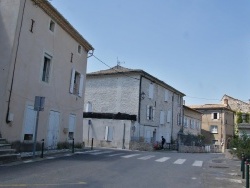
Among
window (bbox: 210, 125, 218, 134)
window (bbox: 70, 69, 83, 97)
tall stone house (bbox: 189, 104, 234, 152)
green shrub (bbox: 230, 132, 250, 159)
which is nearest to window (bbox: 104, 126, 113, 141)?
window (bbox: 70, 69, 83, 97)

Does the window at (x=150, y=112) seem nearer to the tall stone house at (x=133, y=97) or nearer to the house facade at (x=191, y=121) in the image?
the tall stone house at (x=133, y=97)

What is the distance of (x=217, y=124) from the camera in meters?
54.7

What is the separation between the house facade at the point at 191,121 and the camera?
4681 cm

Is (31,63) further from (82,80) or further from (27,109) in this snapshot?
(82,80)

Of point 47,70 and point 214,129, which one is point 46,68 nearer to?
point 47,70

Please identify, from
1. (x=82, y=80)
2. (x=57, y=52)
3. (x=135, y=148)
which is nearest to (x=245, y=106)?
(x=135, y=148)

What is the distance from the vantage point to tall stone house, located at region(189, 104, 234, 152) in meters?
54.1

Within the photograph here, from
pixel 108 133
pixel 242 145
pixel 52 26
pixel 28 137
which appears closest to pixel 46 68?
pixel 52 26

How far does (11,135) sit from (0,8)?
20.5 ft

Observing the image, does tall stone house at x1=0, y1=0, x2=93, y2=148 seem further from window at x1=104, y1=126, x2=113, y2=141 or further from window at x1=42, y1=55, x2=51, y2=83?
window at x1=104, y1=126, x2=113, y2=141

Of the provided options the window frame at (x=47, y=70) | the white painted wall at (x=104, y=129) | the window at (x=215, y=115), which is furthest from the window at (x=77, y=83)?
the window at (x=215, y=115)

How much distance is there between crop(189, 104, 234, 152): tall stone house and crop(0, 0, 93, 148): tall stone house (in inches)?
1487

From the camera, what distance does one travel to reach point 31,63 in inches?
624

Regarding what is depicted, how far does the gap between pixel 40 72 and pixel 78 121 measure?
6.43 metres
